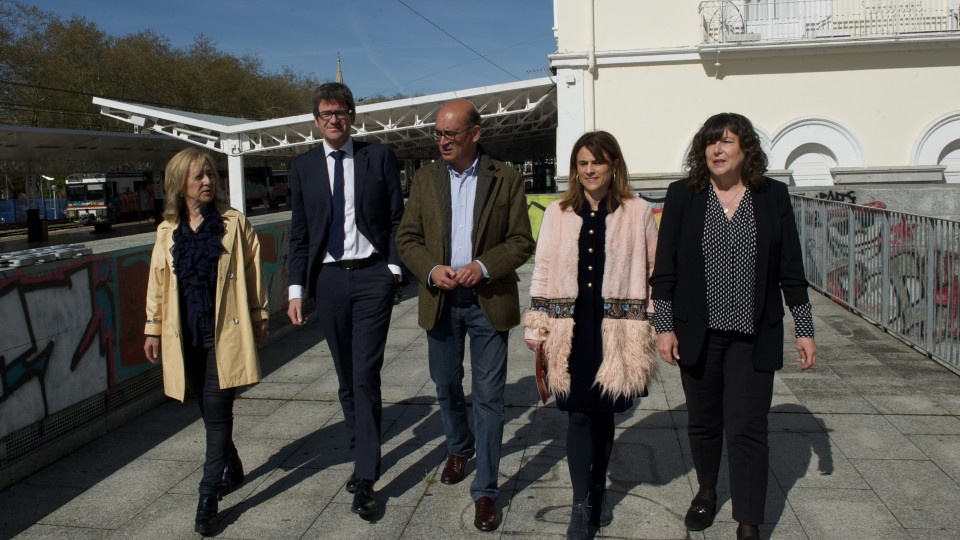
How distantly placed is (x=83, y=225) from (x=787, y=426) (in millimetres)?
44578

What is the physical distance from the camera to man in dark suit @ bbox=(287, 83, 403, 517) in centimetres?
398

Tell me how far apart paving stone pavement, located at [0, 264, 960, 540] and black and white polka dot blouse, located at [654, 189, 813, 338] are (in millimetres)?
984

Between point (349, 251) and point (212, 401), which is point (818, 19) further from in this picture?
point (212, 401)

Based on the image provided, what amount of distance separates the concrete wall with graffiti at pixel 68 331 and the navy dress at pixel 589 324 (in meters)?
3.03

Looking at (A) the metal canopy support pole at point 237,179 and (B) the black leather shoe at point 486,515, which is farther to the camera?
(A) the metal canopy support pole at point 237,179

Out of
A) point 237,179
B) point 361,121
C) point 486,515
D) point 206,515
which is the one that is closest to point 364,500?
point 486,515

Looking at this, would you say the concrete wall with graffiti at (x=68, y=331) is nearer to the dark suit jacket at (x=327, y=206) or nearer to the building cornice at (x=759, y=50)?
the dark suit jacket at (x=327, y=206)

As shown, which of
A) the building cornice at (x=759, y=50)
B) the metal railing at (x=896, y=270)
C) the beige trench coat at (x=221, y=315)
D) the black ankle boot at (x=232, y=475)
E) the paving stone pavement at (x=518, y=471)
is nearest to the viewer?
the paving stone pavement at (x=518, y=471)

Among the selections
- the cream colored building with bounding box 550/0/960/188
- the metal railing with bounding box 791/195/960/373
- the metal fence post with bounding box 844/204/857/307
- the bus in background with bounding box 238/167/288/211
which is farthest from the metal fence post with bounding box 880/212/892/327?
the bus in background with bounding box 238/167/288/211

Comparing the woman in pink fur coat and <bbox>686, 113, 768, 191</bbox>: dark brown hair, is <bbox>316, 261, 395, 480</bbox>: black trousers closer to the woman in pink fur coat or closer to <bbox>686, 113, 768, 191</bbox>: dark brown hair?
the woman in pink fur coat

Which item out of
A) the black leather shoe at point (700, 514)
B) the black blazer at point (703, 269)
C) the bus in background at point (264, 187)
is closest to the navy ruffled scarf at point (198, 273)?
the black blazer at point (703, 269)

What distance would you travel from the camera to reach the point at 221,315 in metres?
3.88

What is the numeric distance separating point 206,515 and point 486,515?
1293 mm

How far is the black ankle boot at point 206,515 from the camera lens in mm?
3695
